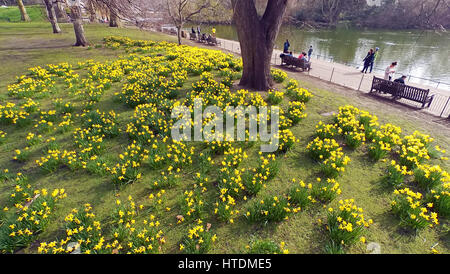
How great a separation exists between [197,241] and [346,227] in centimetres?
244

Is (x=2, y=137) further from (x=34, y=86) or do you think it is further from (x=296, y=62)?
(x=296, y=62)

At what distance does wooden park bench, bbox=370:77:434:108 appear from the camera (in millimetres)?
Result: 9492

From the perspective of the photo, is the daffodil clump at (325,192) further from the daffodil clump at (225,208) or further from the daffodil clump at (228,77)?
the daffodil clump at (228,77)

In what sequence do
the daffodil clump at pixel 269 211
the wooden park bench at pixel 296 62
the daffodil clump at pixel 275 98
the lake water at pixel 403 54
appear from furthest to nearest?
the lake water at pixel 403 54 → the wooden park bench at pixel 296 62 → the daffodil clump at pixel 275 98 → the daffodil clump at pixel 269 211

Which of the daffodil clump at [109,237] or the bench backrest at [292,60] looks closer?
the daffodil clump at [109,237]

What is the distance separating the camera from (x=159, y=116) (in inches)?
278

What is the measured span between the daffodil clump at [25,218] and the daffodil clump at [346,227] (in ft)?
16.2

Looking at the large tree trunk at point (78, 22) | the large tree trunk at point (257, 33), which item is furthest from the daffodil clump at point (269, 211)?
the large tree trunk at point (78, 22)

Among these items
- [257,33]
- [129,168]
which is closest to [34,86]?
[129,168]

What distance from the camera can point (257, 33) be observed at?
8.83m

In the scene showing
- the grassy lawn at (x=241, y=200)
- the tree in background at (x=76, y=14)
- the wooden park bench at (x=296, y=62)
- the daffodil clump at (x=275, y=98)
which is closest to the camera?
the grassy lawn at (x=241, y=200)

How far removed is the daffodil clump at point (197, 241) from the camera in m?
3.51

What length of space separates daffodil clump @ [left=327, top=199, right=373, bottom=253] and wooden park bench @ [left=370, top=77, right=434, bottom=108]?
8748 mm

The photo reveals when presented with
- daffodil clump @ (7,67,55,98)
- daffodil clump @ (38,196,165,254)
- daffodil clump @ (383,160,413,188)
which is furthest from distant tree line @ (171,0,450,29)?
daffodil clump @ (7,67,55,98)
